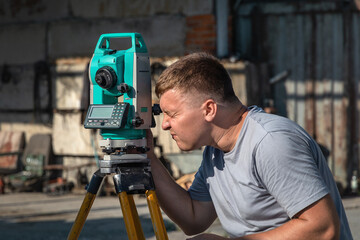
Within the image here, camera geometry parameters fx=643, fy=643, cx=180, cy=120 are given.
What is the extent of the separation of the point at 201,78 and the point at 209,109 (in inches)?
5.3

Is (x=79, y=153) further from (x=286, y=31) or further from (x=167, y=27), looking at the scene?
(x=286, y=31)

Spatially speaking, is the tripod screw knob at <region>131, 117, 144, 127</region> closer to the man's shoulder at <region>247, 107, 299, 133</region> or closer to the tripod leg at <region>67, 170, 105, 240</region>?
the tripod leg at <region>67, 170, 105, 240</region>

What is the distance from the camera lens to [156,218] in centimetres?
292

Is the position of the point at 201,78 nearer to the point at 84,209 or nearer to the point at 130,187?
the point at 130,187

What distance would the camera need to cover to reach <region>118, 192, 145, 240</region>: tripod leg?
2.91 meters

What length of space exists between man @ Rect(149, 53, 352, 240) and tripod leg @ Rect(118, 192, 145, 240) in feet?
1.25

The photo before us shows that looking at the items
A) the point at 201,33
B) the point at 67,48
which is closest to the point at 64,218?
the point at 201,33

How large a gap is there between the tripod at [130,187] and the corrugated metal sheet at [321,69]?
18.8 ft

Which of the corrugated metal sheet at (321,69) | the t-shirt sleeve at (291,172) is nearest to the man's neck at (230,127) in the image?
the t-shirt sleeve at (291,172)

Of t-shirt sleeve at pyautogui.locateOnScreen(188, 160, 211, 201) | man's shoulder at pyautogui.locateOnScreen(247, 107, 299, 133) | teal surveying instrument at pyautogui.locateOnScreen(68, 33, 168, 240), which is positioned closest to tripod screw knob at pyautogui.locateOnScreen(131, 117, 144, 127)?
teal surveying instrument at pyautogui.locateOnScreen(68, 33, 168, 240)

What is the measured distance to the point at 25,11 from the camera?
9969 mm

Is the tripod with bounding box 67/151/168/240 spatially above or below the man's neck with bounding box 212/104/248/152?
below

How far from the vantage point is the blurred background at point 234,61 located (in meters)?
8.43

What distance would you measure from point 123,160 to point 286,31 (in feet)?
19.2
